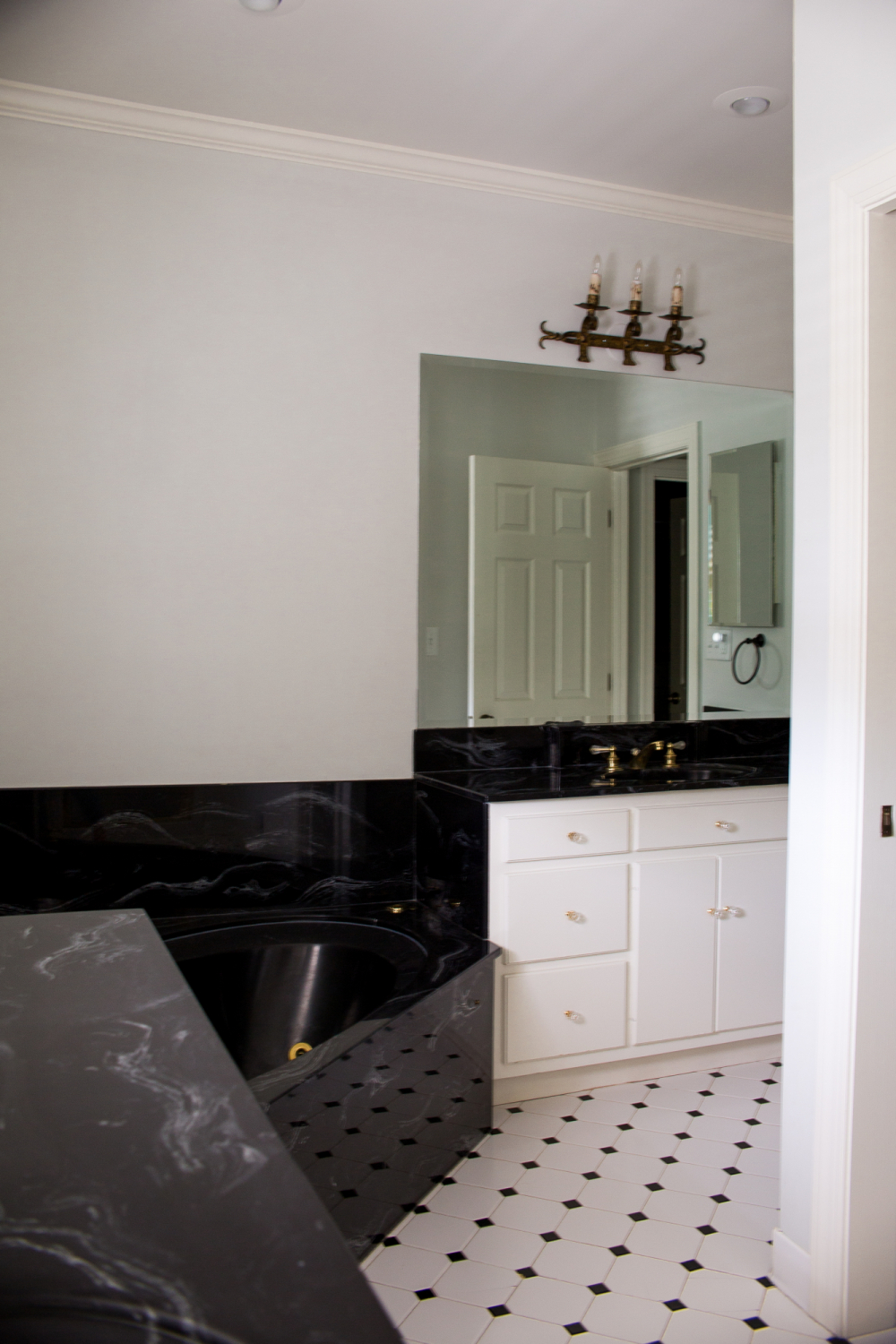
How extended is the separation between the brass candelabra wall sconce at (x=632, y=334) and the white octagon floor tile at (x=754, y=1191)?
244cm

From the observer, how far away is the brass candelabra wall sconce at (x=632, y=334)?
3.19m

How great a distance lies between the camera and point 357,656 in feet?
9.71

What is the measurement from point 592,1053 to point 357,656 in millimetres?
1335

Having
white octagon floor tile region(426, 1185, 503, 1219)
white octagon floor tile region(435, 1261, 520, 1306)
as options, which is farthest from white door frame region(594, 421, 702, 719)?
white octagon floor tile region(435, 1261, 520, 1306)

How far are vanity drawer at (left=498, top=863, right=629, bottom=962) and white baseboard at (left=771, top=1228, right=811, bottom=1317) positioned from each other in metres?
0.89

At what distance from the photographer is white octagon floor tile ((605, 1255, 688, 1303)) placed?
191 cm

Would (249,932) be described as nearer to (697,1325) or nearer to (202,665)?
(202,665)

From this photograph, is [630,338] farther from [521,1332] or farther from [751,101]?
[521,1332]

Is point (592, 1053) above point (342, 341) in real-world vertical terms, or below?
below

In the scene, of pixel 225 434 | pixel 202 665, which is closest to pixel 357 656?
pixel 202 665

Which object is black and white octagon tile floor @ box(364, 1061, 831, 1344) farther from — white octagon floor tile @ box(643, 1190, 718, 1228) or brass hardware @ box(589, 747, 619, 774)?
brass hardware @ box(589, 747, 619, 774)

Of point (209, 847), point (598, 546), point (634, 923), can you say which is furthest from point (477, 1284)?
point (598, 546)

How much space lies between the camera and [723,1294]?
1902mm

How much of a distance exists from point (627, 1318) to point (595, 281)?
9.28ft
